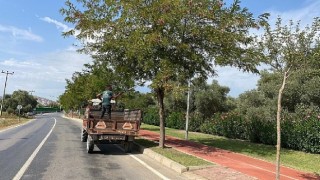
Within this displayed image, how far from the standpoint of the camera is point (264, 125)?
2078cm

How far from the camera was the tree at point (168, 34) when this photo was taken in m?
14.9

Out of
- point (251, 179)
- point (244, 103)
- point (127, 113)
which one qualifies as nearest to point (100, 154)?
point (127, 113)

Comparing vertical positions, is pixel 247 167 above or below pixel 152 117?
below

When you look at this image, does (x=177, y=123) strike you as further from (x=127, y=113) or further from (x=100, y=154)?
(x=100, y=154)

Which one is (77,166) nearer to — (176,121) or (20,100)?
(176,121)

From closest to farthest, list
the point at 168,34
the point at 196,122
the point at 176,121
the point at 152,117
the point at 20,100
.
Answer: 1. the point at 168,34
2. the point at 196,122
3. the point at 176,121
4. the point at 152,117
5. the point at 20,100

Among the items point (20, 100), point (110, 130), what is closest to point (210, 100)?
point (110, 130)

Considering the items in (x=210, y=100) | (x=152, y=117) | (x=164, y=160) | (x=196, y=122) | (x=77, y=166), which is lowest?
(x=77, y=166)

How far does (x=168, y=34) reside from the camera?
15.6 m

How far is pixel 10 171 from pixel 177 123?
86.5 feet

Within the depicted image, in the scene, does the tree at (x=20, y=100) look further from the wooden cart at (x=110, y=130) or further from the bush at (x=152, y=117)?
the wooden cart at (x=110, y=130)

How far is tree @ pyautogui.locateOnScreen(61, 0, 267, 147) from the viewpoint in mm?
14945

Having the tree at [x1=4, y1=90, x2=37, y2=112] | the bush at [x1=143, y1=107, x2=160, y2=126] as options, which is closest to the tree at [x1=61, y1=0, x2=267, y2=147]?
the bush at [x1=143, y1=107, x2=160, y2=126]

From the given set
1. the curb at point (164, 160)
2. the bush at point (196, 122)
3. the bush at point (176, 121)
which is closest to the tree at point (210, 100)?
the bush at point (176, 121)
